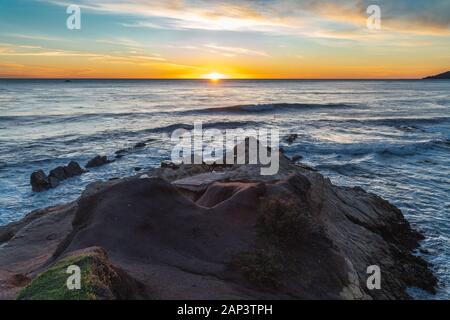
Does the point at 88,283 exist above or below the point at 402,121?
below

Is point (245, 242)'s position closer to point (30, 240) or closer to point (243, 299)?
point (243, 299)

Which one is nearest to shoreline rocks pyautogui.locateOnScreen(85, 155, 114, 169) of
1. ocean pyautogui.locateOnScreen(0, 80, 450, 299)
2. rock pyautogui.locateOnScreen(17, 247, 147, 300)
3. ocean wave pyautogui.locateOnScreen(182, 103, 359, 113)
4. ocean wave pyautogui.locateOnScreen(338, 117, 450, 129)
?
ocean pyautogui.locateOnScreen(0, 80, 450, 299)

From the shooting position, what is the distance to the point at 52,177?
23625 mm

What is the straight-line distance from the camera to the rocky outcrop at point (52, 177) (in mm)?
22562

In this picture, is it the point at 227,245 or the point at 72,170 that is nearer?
the point at 227,245

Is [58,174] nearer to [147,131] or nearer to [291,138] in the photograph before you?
[147,131]

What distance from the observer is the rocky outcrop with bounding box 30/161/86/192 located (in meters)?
22.6

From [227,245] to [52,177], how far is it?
16913 millimetres

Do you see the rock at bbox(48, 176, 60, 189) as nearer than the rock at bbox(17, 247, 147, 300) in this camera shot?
No

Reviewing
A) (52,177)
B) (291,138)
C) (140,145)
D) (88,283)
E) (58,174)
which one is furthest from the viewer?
(291,138)

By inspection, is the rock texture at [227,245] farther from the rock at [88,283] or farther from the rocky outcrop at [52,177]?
the rocky outcrop at [52,177]

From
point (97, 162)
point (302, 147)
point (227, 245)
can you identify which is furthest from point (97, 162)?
point (227, 245)

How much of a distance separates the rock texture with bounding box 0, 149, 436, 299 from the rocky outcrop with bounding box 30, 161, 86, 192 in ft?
30.2

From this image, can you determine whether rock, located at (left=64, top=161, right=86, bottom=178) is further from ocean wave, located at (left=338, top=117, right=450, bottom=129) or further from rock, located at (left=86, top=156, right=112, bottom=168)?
ocean wave, located at (left=338, top=117, right=450, bottom=129)
